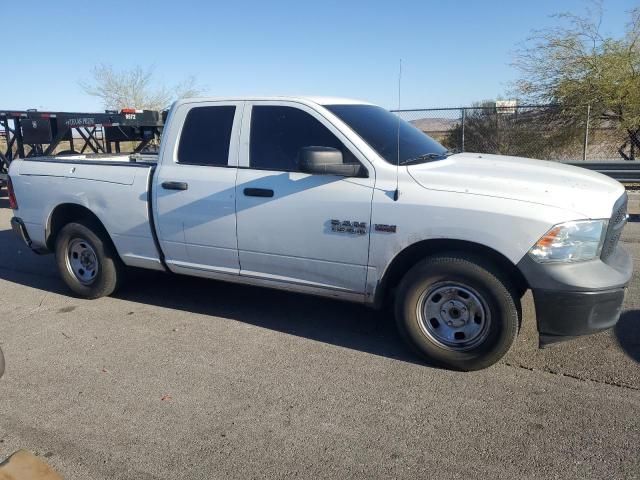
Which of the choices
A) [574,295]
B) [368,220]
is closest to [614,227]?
[574,295]

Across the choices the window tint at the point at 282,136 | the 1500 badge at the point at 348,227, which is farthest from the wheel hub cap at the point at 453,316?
the window tint at the point at 282,136

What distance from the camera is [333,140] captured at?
165 inches

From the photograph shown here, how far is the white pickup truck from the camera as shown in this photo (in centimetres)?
348

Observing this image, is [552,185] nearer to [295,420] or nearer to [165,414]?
[295,420]

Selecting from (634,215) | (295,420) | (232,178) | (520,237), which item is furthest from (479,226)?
(634,215)

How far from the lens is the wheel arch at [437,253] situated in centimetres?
367

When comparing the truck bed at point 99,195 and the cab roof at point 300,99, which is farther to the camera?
the truck bed at point 99,195

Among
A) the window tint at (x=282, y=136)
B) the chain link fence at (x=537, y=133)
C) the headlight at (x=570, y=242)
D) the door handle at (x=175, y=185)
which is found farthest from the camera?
the chain link fence at (x=537, y=133)

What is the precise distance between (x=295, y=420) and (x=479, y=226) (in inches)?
66.1

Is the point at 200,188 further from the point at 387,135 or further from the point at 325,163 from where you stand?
the point at 387,135

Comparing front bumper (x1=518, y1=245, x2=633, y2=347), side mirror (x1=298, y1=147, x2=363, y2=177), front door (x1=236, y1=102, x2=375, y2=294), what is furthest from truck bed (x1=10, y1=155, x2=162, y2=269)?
front bumper (x1=518, y1=245, x2=633, y2=347)

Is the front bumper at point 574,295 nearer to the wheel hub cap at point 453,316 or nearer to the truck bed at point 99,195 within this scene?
the wheel hub cap at point 453,316

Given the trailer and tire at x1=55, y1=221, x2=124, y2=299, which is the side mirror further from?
the trailer

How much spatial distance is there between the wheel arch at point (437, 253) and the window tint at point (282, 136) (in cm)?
100
